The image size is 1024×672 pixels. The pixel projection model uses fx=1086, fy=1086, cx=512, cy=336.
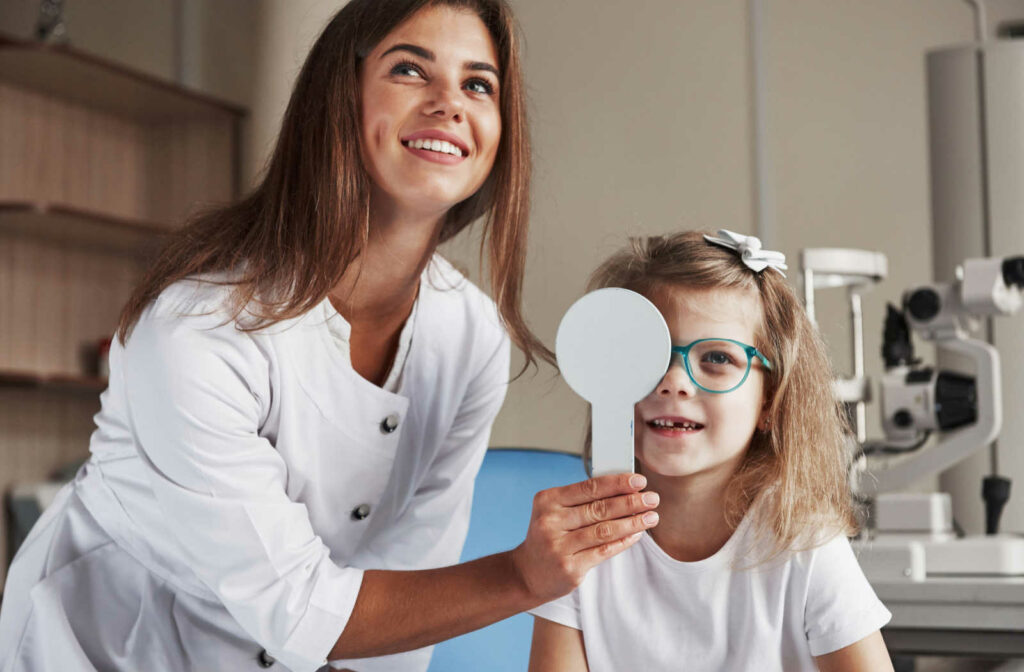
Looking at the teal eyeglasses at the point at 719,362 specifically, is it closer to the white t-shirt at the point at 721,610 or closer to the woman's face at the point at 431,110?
the white t-shirt at the point at 721,610

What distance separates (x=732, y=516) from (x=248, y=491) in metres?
0.49

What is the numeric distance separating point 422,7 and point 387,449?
495mm

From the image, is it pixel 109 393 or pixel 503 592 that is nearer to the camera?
pixel 503 592

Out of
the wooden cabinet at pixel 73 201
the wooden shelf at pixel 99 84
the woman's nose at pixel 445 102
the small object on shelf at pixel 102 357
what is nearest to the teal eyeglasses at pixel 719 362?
the woman's nose at pixel 445 102

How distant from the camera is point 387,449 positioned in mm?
1263

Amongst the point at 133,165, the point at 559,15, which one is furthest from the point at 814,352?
the point at 133,165

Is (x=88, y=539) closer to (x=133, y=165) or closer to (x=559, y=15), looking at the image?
(x=559, y=15)

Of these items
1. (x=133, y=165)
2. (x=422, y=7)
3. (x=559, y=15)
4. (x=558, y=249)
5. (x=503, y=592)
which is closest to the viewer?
(x=503, y=592)

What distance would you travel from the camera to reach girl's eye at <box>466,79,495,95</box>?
116 cm

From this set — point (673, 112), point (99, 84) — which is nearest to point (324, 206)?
point (673, 112)

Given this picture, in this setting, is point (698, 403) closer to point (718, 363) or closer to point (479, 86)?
point (718, 363)

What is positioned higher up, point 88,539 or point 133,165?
point 133,165

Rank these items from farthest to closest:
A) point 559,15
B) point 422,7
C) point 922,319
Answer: point 559,15 → point 922,319 → point 422,7

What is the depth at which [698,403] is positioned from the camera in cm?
104
